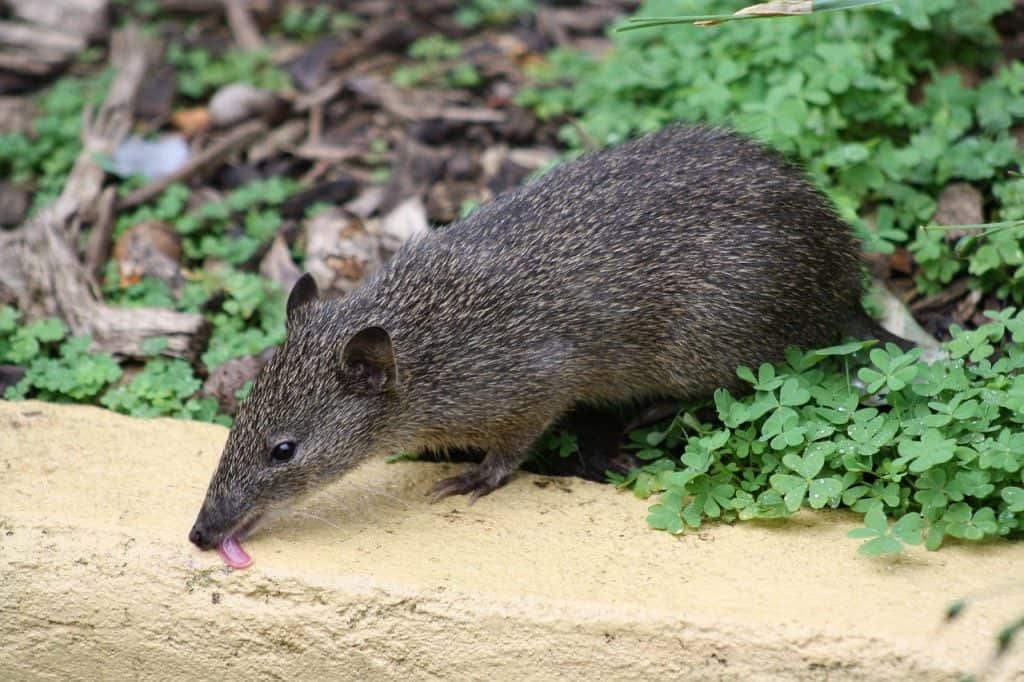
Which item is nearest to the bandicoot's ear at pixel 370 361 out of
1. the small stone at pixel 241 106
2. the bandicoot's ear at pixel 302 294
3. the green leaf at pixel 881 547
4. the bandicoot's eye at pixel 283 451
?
the bandicoot's eye at pixel 283 451

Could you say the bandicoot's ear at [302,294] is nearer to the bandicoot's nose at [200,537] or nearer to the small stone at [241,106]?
the bandicoot's nose at [200,537]

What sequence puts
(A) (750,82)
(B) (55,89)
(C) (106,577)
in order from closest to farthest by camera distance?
(C) (106,577) → (A) (750,82) → (B) (55,89)

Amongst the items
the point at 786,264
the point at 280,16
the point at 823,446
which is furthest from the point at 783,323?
the point at 280,16

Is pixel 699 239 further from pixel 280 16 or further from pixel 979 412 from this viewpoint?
pixel 280 16

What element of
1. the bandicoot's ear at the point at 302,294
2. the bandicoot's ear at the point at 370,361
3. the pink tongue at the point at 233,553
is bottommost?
the pink tongue at the point at 233,553

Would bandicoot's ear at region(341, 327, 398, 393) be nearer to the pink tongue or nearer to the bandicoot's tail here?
the pink tongue

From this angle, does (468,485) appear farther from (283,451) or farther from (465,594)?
(465,594)

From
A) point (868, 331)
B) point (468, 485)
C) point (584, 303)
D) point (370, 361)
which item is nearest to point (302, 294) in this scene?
point (370, 361)
